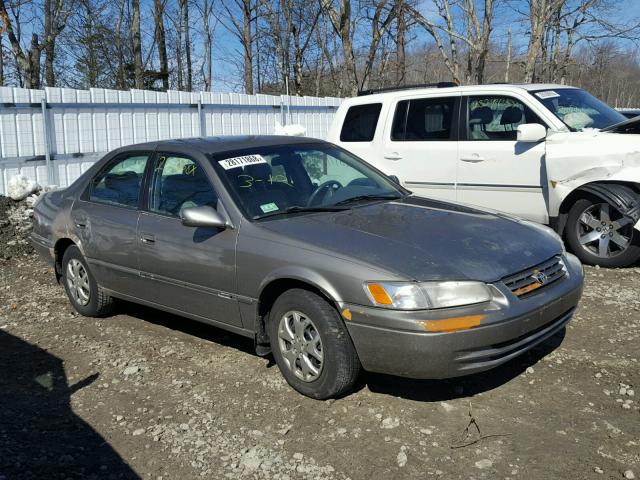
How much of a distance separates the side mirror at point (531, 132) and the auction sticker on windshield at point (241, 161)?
3.23 metres

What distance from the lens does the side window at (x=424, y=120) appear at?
294 inches

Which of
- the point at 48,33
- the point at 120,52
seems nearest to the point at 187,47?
the point at 120,52

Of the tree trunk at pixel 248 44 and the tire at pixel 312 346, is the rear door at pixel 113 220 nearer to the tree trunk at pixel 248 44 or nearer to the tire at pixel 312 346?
the tire at pixel 312 346

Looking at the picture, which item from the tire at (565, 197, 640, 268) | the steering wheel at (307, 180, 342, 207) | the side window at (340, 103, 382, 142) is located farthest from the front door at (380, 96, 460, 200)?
the steering wheel at (307, 180, 342, 207)

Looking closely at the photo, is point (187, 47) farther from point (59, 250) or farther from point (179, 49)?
point (59, 250)

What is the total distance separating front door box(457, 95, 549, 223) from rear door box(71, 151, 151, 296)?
3.87m

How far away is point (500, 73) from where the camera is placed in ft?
116

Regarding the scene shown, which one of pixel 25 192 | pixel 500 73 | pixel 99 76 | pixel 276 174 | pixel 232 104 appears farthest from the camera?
pixel 500 73

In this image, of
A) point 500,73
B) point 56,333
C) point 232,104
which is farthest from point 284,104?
point 500,73

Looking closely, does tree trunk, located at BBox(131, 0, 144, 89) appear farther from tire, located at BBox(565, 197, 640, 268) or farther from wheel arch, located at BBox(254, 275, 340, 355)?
wheel arch, located at BBox(254, 275, 340, 355)

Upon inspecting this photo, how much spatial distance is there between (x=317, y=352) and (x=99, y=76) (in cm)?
2560

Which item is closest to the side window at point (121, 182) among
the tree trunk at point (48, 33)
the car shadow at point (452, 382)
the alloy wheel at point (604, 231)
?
the car shadow at point (452, 382)

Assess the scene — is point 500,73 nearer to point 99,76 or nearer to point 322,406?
point 99,76

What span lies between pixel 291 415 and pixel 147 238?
1.78 meters
